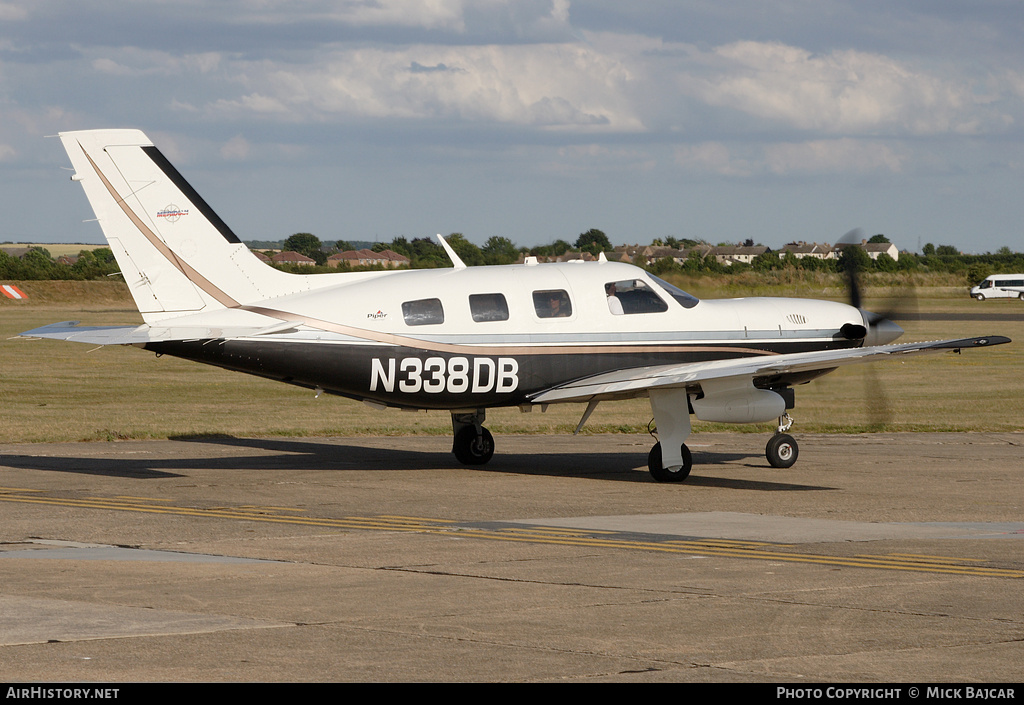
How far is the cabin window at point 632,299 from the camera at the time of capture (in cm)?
1892

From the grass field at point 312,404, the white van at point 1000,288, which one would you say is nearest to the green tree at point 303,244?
the grass field at point 312,404

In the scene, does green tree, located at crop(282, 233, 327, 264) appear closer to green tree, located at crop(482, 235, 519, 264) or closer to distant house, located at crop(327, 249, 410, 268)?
distant house, located at crop(327, 249, 410, 268)

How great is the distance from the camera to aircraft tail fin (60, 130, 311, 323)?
57.3 feet

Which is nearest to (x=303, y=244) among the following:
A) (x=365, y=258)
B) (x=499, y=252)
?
(x=365, y=258)

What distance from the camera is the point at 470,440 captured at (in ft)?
67.3

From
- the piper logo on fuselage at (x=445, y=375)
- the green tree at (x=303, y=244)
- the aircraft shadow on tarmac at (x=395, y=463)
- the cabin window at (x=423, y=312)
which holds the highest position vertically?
the green tree at (x=303, y=244)

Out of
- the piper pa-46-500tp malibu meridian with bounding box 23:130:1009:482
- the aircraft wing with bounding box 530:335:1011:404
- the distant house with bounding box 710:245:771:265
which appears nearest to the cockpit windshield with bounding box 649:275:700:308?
the piper pa-46-500tp malibu meridian with bounding box 23:130:1009:482

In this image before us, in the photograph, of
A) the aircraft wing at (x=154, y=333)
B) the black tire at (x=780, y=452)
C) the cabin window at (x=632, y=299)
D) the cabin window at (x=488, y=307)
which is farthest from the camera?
Answer: the black tire at (x=780, y=452)

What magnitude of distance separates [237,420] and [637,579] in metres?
18.7

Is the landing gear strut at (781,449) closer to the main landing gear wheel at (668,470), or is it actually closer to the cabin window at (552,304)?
the main landing gear wheel at (668,470)

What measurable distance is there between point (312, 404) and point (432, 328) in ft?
50.6

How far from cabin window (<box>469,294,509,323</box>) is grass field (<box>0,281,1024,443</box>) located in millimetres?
5067

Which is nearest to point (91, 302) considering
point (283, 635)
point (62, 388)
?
point (62, 388)

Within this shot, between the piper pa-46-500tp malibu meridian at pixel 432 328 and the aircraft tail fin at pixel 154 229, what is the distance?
0.06 ft
